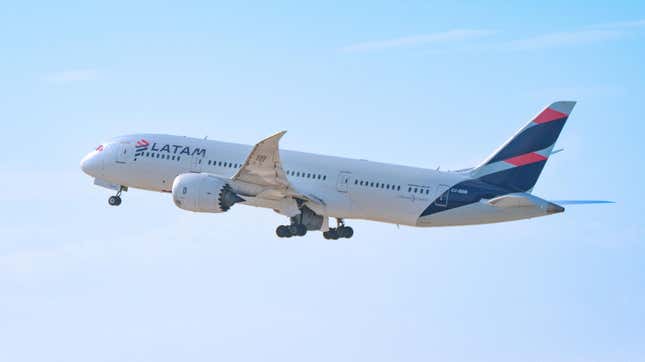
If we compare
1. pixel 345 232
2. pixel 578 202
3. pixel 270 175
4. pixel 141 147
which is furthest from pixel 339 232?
pixel 578 202

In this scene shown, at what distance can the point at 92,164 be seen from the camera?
60.3 m

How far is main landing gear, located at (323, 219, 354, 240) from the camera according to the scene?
5859 cm

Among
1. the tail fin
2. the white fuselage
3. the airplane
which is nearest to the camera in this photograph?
the airplane

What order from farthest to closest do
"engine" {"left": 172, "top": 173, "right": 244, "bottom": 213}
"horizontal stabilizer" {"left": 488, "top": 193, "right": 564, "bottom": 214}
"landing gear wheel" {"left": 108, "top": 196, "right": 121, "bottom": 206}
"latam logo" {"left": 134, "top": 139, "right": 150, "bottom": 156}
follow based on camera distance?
1. "landing gear wheel" {"left": 108, "top": 196, "right": 121, "bottom": 206}
2. "latam logo" {"left": 134, "top": 139, "right": 150, "bottom": 156}
3. "engine" {"left": 172, "top": 173, "right": 244, "bottom": 213}
4. "horizontal stabilizer" {"left": 488, "top": 193, "right": 564, "bottom": 214}

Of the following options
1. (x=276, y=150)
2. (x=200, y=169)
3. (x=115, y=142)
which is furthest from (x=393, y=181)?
(x=115, y=142)

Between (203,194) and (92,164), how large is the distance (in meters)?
9.43

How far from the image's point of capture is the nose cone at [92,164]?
5984 cm

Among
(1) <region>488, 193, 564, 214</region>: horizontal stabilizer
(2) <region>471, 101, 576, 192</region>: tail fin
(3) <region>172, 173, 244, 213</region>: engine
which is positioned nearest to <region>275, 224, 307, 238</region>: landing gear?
(3) <region>172, 173, 244, 213</region>: engine

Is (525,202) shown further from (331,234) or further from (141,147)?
(141,147)

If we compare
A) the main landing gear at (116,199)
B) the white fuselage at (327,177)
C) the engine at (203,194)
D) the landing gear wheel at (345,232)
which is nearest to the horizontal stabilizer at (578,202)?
the white fuselage at (327,177)

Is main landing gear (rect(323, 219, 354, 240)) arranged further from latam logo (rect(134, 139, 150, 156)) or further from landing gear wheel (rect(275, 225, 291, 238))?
latam logo (rect(134, 139, 150, 156))

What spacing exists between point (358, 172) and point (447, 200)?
14.4ft

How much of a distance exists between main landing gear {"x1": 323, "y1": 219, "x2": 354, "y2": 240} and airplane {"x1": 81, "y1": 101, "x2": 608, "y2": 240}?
1.17 meters

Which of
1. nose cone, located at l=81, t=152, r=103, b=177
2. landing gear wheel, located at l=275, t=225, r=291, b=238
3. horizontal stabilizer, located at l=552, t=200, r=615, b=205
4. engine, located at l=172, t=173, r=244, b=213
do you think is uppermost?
nose cone, located at l=81, t=152, r=103, b=177
